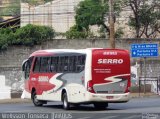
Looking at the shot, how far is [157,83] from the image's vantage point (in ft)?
159

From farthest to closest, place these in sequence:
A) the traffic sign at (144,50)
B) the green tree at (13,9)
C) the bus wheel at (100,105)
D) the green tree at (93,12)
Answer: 1. the green tree at (13,9)
2. the green tree at (93,12)
3. the traffic sign at (144,50)
4. the bus wheel at (100,105)

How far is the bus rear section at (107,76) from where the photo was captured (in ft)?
98.1

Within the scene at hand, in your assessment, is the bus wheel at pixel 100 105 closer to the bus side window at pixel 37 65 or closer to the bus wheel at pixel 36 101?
the bus wheel at pixel 36 101

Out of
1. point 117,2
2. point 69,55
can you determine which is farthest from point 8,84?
point 69,55

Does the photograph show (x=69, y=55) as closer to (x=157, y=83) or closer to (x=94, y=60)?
(x=94, y=60)

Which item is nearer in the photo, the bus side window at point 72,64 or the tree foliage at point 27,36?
the bus side window at point 72,64

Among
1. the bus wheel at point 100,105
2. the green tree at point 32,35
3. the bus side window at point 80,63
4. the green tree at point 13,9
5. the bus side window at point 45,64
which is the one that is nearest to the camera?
the bus side window at point 80,63

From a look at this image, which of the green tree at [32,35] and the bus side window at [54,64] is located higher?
the bus side window at [54,64]

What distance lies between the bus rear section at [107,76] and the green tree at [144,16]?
27.8 meters

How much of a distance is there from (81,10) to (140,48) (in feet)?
39.1

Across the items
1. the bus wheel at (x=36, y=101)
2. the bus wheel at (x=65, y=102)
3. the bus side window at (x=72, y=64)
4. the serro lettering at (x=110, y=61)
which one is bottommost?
the bus wheel at (x=36, y=101)

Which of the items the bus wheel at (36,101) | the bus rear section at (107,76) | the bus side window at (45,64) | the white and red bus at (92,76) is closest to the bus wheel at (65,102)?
the white and red bus at (92,76)

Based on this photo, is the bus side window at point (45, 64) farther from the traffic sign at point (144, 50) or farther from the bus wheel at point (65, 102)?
the traffic sign at point (144, 50)

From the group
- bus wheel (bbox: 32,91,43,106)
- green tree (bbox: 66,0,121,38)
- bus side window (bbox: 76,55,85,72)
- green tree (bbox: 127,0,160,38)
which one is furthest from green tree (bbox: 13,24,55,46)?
bus side window (bbox: 76,55,85,72)
